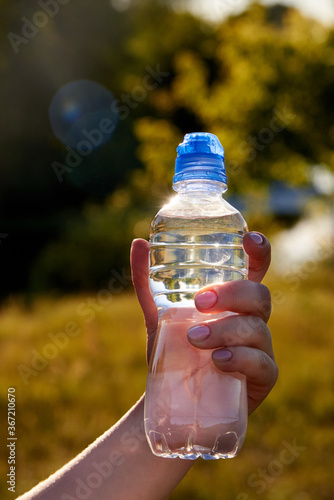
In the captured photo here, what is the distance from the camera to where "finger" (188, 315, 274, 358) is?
128cm

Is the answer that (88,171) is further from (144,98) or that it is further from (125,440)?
(125,440)

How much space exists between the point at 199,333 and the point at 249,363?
14cm

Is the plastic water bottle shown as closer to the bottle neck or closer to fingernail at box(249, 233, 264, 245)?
the bottle neck

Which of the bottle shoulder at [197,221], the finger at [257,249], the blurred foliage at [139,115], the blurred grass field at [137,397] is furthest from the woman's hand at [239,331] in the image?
the blurred foliage at [139,115]

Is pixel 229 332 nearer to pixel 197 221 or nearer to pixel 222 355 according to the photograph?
pixel 222 355

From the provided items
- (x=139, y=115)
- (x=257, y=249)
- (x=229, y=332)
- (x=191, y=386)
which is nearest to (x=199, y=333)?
(x=229, y=332)

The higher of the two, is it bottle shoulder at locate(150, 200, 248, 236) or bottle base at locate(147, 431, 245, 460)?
bottle shoulder at locate(150, 200, 248, 236)

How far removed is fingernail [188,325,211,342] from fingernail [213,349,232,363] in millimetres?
52

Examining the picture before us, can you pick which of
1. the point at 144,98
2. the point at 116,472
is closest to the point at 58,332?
the point at 116,472

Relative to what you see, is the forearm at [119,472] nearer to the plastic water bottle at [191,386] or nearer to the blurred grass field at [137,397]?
the plastic water bottle at [191,386]

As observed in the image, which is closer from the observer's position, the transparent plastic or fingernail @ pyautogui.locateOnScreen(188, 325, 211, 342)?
fingernail @ pyautogui.locateOnScreen(188, 325, 211, 342)

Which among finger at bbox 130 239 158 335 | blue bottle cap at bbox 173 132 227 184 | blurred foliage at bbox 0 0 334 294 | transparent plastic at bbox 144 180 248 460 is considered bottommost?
transparent plastic at bbox 144 180 248 460

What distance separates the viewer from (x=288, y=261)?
10297mm

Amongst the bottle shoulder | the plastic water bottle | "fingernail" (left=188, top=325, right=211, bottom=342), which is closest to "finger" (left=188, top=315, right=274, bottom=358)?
"fingernail" (left=188, top=325, right=211, bottom=342)
